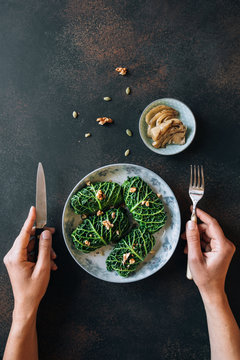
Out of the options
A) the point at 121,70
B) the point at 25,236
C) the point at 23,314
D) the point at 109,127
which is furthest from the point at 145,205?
the point at 23,314

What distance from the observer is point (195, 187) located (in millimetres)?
3115

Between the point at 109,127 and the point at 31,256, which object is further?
the point at 109,127

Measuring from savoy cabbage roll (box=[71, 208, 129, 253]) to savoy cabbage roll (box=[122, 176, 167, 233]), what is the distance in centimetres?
16

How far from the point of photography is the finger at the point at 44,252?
9.30ft

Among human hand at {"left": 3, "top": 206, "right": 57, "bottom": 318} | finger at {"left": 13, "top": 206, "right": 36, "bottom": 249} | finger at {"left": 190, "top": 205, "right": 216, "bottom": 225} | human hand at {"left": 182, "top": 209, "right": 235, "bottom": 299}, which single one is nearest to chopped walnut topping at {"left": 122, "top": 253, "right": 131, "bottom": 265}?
human hand at {"left": 182, "top": 209, "right": 235, "bottom": 299}

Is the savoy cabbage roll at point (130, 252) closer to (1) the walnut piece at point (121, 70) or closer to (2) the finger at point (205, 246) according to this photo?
(2) the finger at point (205, 246)

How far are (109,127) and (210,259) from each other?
5.68 feet

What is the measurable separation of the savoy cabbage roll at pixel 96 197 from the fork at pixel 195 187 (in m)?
0.77

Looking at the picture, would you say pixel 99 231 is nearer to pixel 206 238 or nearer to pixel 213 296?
pixel 206 238

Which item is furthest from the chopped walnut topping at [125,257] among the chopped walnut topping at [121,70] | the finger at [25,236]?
the chopped walnut topping at [121,70]

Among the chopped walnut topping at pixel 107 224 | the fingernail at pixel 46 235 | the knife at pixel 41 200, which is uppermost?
the knife at pixel 41 200

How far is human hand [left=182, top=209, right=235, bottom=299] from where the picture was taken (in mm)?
2807

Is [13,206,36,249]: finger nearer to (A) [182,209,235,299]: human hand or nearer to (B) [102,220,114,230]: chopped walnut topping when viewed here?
(B) [102,220,114,230]: chopped walnut topping

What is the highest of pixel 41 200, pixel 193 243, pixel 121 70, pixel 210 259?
pixel 121 70
